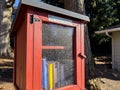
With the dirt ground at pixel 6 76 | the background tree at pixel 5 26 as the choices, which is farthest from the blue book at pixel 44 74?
the background tree at pixel 5 26

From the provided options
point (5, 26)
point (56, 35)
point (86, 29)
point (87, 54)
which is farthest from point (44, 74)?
point (5, 26)

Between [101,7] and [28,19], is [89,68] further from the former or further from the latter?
[101,7]

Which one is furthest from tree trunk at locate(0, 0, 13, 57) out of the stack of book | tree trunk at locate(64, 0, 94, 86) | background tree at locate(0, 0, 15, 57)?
the stack of book

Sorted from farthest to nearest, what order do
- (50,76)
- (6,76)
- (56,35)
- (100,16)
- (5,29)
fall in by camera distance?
(100,16)
(5,29)
(6,76)
(56,35)
(50,76)

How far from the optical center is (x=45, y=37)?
3373 millimetres

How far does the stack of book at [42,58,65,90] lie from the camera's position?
330 centimetres

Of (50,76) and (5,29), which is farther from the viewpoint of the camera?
(5,29)

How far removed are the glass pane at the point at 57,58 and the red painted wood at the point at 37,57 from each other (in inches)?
3.9

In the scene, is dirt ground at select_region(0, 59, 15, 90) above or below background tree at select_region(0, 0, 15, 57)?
below

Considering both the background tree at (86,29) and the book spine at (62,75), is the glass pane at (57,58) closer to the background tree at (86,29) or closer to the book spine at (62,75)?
the book spine at (62,75)

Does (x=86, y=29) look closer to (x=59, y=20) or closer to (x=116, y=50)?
(x=59, y=20)

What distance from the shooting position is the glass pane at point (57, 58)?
3367 mm

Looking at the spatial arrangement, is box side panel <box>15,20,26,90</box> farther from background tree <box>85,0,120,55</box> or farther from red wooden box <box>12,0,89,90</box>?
background tree <box>85,0,120,55</box>

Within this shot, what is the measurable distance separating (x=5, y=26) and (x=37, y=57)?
11084 millimetres
